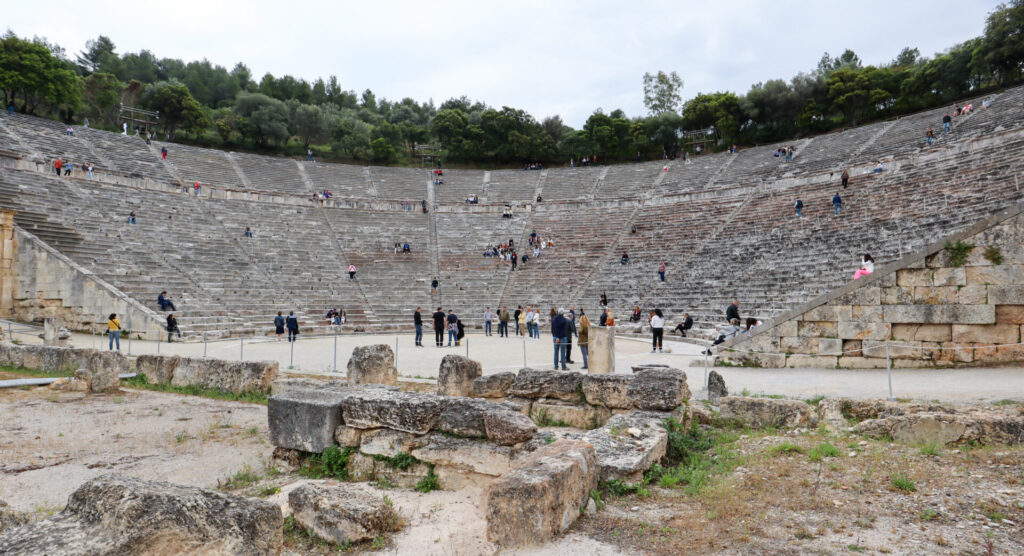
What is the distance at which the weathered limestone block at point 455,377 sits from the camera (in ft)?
27.1

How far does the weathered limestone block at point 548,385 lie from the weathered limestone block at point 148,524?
4.36m

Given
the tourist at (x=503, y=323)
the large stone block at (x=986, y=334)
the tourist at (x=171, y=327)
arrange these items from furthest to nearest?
the tourist at (x=503, y=323) → the tourist at (x=171, y=327) → the large stone block at (x=986, y=334)

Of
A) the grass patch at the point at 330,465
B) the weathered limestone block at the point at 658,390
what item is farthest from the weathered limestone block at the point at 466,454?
the weathered limestone block at the point at 658,390

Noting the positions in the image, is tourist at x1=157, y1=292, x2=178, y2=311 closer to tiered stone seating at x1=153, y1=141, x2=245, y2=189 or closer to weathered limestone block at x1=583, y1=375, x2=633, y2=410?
tiered stone seating at x1=153, y1=141, x2=245, y2=189

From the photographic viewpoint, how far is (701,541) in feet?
11.8

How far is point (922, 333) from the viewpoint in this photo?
34.8 ft

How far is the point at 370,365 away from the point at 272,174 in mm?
33525

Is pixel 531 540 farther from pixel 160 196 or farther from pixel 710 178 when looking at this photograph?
pixel 710 178

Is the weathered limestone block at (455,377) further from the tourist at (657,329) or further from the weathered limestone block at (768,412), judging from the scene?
the tourist at (657,329)

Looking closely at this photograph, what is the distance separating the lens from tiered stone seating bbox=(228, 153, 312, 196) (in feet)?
118

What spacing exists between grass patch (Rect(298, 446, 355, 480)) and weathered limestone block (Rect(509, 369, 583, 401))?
252 centimetres

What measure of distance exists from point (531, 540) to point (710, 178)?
35.5m

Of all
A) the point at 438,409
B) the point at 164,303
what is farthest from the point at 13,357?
the point at 438,409

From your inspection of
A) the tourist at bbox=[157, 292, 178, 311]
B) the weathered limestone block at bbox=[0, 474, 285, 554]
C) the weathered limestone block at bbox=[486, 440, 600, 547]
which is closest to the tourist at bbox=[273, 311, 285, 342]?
the tourist at bbox=[157, 292, 178, 311]
